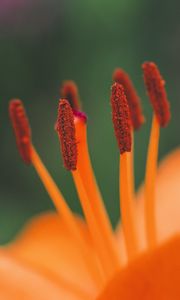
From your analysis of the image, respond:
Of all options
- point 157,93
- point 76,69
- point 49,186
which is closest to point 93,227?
point 49,186

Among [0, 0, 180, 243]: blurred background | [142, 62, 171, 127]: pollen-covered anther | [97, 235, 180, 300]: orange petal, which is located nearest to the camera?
[97, 235, 180, 300]: orange petal

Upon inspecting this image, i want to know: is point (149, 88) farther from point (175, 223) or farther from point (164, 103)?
point (175, 223)

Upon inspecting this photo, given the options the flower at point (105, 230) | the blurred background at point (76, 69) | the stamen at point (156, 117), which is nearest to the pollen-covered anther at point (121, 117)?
the flower at point (105, 230)

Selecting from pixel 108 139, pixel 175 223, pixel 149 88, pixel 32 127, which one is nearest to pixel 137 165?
pixel 108 139

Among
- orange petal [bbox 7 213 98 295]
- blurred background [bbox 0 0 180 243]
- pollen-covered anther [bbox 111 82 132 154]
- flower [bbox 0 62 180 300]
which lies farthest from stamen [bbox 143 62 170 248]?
blurred background [bbox 0 0 180 243]

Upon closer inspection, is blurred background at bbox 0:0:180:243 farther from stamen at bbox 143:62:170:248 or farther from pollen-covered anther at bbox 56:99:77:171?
pollen-covered anther at bbox 56:99:77:171
